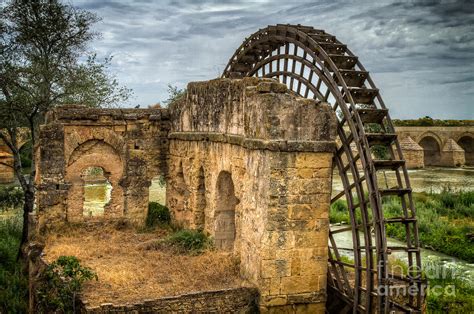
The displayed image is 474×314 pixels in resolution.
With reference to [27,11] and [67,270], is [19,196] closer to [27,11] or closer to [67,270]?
[27,11]

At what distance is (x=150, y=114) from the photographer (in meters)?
14.0

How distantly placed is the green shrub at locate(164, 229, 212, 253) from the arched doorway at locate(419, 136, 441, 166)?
3823cm

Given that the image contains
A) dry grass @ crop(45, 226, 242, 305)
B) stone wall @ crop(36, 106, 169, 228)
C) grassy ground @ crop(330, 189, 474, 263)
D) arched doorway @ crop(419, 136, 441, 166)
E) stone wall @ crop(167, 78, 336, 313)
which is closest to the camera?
stone wall @ crop(167, 78, 336, 313)

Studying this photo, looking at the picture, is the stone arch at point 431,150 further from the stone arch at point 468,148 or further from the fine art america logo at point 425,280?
the fine art america logo at point 425,280

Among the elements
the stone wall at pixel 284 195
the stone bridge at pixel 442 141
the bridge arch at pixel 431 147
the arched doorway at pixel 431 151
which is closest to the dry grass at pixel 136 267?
the stone wall at pixel 284 195

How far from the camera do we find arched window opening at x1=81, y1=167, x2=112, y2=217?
66.0ft

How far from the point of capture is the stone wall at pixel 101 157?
507 inches

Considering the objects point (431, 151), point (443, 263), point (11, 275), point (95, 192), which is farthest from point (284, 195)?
point (431, 151)

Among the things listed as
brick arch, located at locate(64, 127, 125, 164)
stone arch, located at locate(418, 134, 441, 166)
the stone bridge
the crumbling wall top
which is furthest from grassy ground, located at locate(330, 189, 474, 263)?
stone arch, located at locate(418, 134, 441, 166)

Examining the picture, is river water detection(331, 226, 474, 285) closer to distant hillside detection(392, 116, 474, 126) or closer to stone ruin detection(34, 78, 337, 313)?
stone ruin detection(34, 78, 337, 313)

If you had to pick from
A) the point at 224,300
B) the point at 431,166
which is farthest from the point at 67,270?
the point at 431,166

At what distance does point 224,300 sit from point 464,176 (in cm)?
3218

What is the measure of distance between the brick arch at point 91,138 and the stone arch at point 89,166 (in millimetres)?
113

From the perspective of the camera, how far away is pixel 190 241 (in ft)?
→ 36.4
